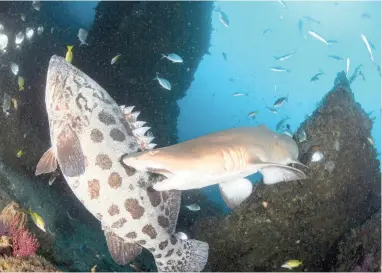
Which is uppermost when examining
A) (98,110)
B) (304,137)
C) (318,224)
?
(98,110)

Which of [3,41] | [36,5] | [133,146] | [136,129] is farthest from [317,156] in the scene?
[36,5]

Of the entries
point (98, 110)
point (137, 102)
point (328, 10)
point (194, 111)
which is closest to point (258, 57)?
point (194, 111)

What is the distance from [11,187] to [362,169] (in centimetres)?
828

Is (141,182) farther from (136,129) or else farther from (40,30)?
(40,30)

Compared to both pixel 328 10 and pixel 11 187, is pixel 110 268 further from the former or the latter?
pixel 328 10

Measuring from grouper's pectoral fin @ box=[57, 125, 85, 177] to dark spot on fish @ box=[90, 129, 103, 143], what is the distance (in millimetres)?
226

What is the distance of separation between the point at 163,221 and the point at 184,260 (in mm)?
966

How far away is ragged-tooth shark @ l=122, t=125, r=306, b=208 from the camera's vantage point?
7.92ft

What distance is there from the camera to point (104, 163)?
4.81 meters

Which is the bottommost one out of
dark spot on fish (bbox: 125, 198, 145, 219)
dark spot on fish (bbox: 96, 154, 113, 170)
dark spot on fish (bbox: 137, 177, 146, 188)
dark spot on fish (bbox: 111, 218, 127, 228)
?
dark spot on fish (bbox: 111, 218, 127, 228)

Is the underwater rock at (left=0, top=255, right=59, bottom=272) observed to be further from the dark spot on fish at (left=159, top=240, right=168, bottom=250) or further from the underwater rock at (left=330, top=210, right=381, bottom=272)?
the underwater rock at (left=330, top=210, right=381, bottom=272)

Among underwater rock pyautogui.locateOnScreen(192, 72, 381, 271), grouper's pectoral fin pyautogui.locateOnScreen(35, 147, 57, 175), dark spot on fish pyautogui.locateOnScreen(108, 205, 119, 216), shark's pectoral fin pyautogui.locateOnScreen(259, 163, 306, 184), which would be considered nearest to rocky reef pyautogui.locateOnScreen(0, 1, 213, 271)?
grouper's pectoral fin pyautogui.locateOnScreen(35, 147, 57, 175)

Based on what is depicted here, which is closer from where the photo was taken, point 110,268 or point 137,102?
point 110,268

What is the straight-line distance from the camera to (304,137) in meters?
7.38
